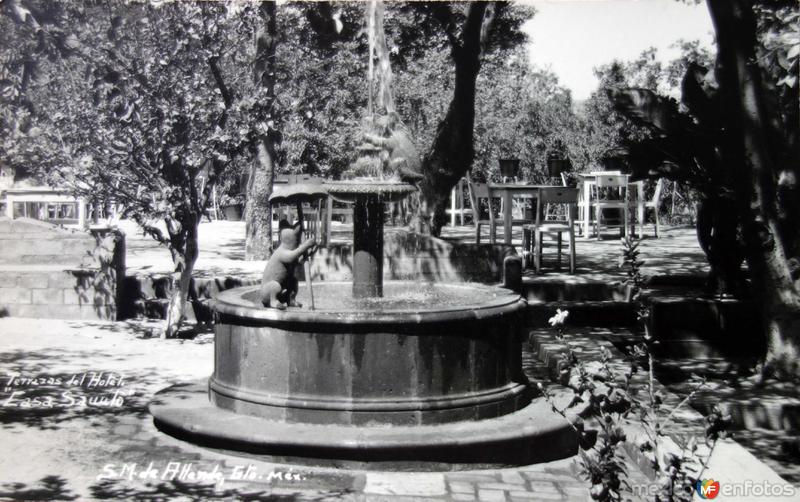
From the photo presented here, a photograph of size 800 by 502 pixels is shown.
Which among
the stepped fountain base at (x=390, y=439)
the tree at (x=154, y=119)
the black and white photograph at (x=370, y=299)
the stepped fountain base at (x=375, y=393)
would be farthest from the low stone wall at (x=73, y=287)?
the stepped fountain base at (x=390, y=439)

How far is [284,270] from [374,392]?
1.31 metres

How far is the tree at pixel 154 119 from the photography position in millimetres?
10461

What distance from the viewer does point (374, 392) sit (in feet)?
20.7

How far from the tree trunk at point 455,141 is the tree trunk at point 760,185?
A: 7040 millimetres

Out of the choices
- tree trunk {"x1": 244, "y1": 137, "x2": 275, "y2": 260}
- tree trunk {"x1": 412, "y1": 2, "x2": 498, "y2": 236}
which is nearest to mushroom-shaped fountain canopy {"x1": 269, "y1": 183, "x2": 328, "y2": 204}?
tree trunk {"x1": 412, "y1": 2, "x2": 498, "y2": 236}

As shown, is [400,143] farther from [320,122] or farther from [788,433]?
[320,122]

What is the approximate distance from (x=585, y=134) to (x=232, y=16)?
12609 mm

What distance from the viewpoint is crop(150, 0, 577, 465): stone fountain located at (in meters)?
6.00

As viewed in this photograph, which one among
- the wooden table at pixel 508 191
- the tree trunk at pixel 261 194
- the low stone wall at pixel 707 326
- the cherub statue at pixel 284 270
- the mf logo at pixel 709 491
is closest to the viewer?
the mf logo at pixel 709 491

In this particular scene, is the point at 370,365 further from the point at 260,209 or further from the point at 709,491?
the point at 260,209

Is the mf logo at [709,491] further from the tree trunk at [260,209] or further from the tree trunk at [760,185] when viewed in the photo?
the tree trunk at [260,209]

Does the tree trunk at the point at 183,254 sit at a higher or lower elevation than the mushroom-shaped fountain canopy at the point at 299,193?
lower

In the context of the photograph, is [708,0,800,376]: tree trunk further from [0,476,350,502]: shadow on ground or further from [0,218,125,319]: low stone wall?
[0,218,125,319]: low stone wall

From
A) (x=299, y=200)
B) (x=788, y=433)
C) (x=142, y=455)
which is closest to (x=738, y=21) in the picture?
(x=788, y=433)
